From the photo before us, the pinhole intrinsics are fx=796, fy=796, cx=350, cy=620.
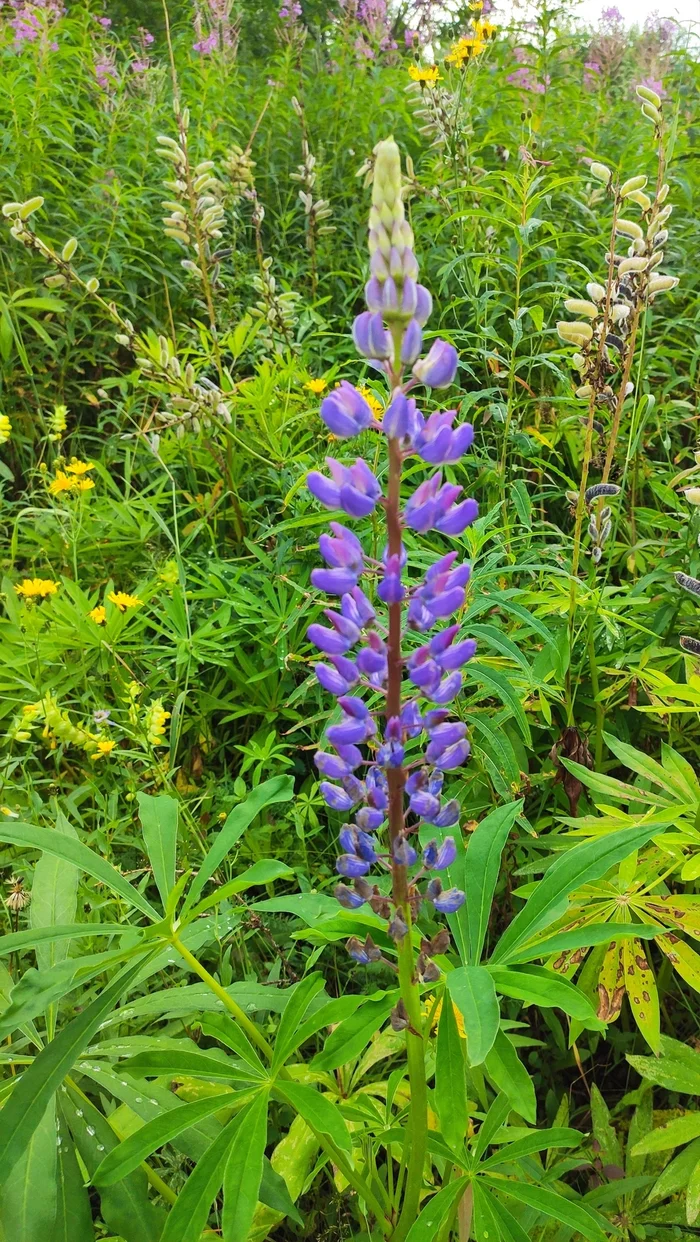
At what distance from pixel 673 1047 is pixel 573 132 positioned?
5.07m

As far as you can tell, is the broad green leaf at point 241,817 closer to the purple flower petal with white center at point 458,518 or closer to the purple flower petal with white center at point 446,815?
the purple flower petal with white center at point 446,815

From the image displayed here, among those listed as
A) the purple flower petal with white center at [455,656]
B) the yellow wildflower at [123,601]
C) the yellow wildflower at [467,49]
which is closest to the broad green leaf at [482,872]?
the purple flower petal with white center at [455,656]

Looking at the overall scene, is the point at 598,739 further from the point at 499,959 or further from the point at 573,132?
the point at 573,132

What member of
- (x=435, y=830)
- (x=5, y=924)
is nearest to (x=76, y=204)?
(x=5, y=924)

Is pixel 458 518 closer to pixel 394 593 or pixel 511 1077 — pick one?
pixel 394 593

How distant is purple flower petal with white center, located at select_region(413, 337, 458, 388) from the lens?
1040 millimetres

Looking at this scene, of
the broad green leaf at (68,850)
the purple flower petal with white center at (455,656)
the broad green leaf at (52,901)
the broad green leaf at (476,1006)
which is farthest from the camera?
the broad green leaf at (52,901)

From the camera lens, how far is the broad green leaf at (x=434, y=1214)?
1.16 meters

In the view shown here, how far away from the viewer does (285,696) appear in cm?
280

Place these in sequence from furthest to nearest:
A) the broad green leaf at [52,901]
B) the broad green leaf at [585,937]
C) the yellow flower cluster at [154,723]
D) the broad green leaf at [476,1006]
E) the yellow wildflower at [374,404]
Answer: the yellow wildflower at [374,404] → the yellow flower cluster at [154,723] → the broad green leaf at [52,901] → the broad green leaf at [585,937] → the broad green leaf at [476,1006]

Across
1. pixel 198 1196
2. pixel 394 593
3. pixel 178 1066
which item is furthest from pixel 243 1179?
pixel 394 593

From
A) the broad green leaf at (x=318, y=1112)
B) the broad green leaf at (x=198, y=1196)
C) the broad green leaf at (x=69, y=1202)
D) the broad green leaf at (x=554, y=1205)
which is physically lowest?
the broad green leaf at (x=554, y=1205)

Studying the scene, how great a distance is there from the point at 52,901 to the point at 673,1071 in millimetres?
1255

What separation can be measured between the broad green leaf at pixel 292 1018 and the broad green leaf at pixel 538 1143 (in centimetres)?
40
